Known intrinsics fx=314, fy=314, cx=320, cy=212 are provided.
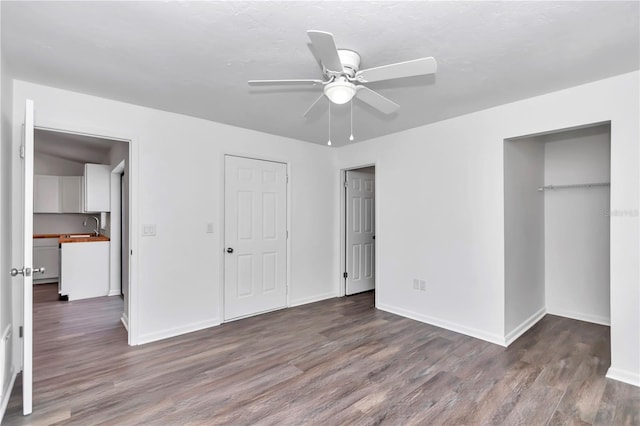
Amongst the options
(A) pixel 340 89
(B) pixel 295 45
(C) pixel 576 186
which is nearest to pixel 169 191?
(B) pixel 295 45

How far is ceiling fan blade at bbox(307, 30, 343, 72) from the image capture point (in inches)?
56.7

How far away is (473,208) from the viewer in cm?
338

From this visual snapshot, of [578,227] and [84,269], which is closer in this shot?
[578,227]

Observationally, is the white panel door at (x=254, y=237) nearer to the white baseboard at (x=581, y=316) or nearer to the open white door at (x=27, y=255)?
the open white door at (x=27, y=255)

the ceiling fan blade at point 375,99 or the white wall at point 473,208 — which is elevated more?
the ceiling fan blade at point 375,99

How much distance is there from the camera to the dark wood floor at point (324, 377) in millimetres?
2076

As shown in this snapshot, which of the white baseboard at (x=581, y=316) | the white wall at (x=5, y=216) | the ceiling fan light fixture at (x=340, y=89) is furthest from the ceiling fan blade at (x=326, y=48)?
the white baseboard at (x=581, y=316)

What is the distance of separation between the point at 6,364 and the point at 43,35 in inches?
86.0

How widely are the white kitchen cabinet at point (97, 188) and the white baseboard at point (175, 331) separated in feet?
9.85

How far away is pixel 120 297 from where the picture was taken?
5023 mm

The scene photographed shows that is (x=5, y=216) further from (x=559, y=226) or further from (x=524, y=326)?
(x=559, y=226)

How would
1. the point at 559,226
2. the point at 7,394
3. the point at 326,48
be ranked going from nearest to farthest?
1. the point at 326,48
2. the point at 7,394
3. the point at 559,226

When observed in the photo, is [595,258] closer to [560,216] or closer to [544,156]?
[560,216]

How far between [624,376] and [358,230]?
11.1 ft
